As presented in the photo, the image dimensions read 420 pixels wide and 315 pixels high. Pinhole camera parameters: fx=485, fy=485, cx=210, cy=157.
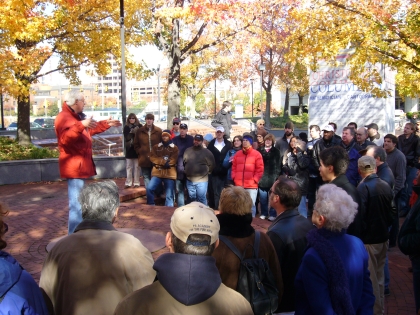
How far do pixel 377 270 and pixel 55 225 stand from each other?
17.2 ft

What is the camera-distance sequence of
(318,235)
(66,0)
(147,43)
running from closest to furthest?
(318,235)
(66,0)
(147,43)

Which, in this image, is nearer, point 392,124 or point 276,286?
point 276,286

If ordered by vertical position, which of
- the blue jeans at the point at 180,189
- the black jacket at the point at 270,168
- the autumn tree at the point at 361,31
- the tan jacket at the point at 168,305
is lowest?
the blue jeans at the point at 180,189

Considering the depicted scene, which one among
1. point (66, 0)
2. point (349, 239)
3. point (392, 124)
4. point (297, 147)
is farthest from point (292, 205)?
point (392, 124)

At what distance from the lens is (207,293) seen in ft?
6.89

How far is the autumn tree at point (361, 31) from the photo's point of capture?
12.4 metres

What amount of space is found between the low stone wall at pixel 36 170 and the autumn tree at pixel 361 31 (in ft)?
21.3

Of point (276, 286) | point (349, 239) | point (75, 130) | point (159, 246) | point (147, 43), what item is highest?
point (147, 43)

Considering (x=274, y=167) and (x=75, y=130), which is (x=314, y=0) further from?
(x=75, y=130)

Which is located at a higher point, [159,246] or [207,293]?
[207,293]

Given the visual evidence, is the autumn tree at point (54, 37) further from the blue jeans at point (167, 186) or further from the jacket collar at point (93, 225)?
the jacket collar at point (93, 225)

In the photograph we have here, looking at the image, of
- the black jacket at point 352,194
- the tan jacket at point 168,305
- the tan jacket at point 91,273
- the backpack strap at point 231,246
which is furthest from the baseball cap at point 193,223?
the black jacket at point 352,194

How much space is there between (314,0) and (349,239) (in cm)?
1197

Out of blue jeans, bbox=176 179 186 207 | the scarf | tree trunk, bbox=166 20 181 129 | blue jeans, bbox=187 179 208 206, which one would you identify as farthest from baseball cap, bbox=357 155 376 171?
tree trunk, bbox=166 20 181 129
